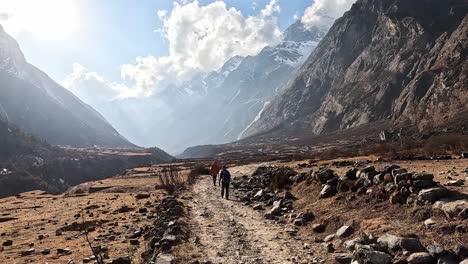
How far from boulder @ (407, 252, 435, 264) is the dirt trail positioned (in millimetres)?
3631

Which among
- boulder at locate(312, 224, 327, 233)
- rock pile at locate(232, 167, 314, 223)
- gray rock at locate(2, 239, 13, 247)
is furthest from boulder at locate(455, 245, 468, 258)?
gray rock at locate(2, 239, 13, 247)

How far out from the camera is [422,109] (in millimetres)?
176125

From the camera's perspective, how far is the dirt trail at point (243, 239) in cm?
1584

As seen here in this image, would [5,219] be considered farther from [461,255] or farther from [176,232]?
[461,255]

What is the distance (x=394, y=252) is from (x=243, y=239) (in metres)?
7.04

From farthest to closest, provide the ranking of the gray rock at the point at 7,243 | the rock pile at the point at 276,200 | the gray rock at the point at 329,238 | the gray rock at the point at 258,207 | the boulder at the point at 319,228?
the gray rock at the point at 258,207
the gray rock at the point at 7,243
the rock pile at the point at 276,200
the boulder at the point at 319,228
the gray rock at the point at 329,238

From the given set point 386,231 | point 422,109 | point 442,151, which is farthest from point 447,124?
point 386,231

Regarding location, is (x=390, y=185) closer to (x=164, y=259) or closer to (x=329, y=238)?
(x=329, y=238)

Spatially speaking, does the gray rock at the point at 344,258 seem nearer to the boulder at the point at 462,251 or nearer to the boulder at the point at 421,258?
the boulder at the point at 421,258

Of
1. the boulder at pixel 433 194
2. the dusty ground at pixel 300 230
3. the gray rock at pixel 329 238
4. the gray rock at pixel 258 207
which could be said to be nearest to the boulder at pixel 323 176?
the dusty ground at pixel 300 230

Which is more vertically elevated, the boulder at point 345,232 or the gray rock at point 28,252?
the boulder at point 345,232

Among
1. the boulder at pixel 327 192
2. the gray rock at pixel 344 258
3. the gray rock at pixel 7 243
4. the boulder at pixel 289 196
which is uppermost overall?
the boulder at pixel 327 192

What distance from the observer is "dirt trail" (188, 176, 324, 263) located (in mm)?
15836

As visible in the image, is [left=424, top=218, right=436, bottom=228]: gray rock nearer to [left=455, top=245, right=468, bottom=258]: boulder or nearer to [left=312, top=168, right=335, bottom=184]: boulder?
[left=455, top=245, right=468, bottom=258]: boulder
